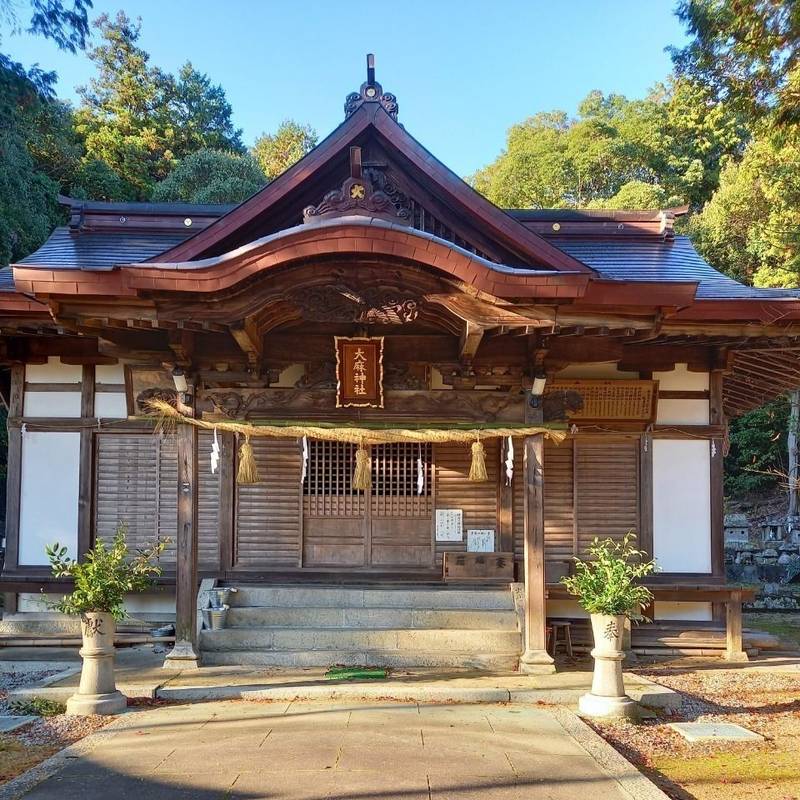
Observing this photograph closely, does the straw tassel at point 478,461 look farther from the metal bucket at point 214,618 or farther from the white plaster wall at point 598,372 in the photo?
the metal bucket at point 214,618

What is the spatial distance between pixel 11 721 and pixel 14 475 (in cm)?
466

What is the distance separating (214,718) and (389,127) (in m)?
6.98

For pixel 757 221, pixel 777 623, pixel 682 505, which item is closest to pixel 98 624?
pixel 682 505

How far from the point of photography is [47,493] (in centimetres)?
1123

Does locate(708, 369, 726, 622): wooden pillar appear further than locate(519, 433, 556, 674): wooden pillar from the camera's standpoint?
Yes

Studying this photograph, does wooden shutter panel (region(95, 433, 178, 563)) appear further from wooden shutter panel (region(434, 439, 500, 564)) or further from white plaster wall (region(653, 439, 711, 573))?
white plaster wall (region(653, 439, 711, 573))

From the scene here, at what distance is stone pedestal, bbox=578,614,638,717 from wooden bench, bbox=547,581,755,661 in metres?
2.89

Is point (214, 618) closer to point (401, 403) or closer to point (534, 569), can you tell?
point (401, 403)

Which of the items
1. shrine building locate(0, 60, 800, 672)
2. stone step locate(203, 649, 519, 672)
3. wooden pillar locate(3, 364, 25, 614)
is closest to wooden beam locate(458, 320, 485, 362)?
shrine building locate(0, 60, 800, 672)

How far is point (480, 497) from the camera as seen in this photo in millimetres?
11398

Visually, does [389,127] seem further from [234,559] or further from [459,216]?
[234,559]

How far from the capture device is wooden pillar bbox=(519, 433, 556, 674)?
9.18 metres

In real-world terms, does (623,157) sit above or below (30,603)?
above

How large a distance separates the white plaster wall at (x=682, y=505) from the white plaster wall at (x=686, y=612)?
51 centimetres
